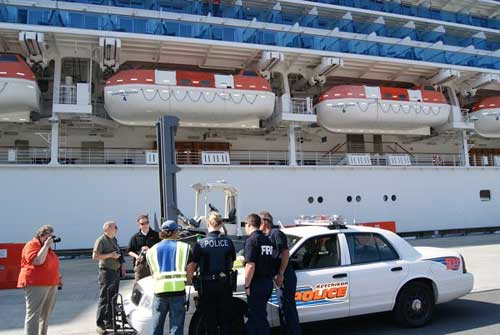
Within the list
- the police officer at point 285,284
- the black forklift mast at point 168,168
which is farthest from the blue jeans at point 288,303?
the black forklift mast at point 168,168

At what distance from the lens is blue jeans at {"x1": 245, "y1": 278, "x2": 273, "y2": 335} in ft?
14.4

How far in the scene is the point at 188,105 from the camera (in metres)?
14.9

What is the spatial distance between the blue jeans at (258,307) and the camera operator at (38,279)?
2366mm

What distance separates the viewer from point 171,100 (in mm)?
14641

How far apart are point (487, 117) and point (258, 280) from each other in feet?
64.9

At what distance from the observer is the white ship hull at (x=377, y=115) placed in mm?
17016

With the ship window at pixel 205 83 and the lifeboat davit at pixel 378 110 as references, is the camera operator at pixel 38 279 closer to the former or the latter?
the ship window at pixel 205 83

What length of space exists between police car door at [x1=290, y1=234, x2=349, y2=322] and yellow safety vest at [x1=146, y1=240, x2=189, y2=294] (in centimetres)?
155

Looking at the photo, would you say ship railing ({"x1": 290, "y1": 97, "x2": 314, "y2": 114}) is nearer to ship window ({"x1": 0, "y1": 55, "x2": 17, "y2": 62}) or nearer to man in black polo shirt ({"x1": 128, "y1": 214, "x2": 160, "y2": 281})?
ship window ({"x1": 0, "y1": 55, "x2": 17, "y2": 62})

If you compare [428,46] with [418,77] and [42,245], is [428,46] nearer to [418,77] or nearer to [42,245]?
[418,77]

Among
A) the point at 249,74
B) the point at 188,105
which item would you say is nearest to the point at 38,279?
the point at 188,105

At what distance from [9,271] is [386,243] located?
8.32 meters

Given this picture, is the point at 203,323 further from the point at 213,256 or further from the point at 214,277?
the point at 213,256

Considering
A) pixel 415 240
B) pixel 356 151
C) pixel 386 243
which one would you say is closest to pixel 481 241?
pixel 415 240
